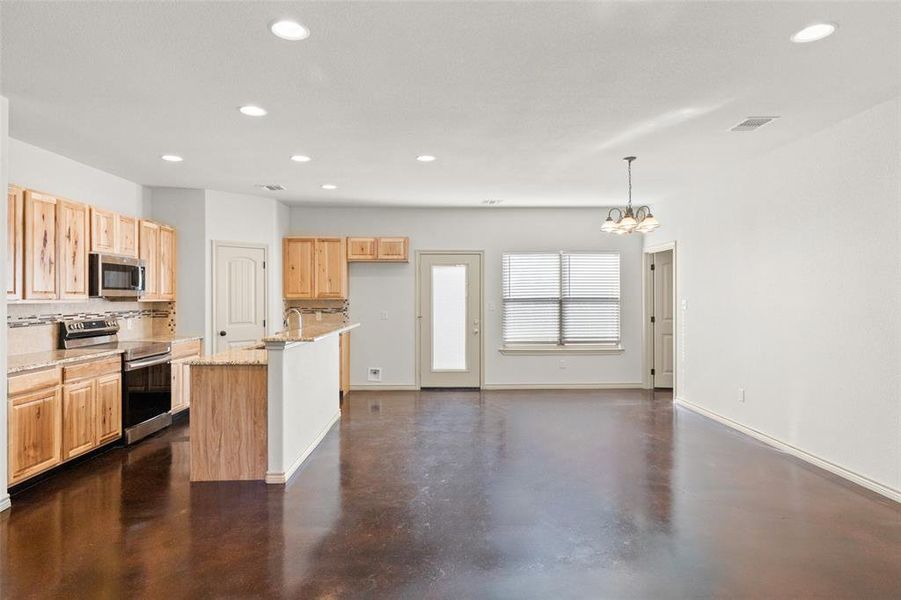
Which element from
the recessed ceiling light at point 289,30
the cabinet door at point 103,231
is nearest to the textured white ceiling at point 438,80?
the recessed ceiling light at point 289,30

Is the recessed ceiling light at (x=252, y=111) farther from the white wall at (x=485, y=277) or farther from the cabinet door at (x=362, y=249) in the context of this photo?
the white wall at (x=485, y=277)

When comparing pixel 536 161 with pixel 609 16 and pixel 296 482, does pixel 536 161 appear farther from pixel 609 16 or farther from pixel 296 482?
pixel 296 482

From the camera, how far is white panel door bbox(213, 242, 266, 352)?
19.6 ft

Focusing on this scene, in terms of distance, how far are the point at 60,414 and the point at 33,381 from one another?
39cm

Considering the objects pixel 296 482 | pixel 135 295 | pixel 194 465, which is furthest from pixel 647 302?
pixel 135 295

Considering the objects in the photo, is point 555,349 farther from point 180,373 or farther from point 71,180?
point 71,180

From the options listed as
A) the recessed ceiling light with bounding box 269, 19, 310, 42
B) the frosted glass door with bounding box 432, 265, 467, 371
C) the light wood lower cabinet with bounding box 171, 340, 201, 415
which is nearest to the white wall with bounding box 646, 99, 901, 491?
the frosted glass door with bounding box 432, 265, 467, 371

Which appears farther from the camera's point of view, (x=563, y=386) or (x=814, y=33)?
(x=563, y=386)

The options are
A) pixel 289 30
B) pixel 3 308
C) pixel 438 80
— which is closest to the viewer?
pixel 289 30

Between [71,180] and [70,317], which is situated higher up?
[71,180]

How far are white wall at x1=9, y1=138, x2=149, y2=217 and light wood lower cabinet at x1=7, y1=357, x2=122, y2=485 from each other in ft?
5.51

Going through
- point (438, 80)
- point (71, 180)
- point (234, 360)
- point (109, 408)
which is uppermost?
point (438, 80)

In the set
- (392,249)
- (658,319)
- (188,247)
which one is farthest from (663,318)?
(188,247)

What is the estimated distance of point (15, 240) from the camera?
363 centimetres
